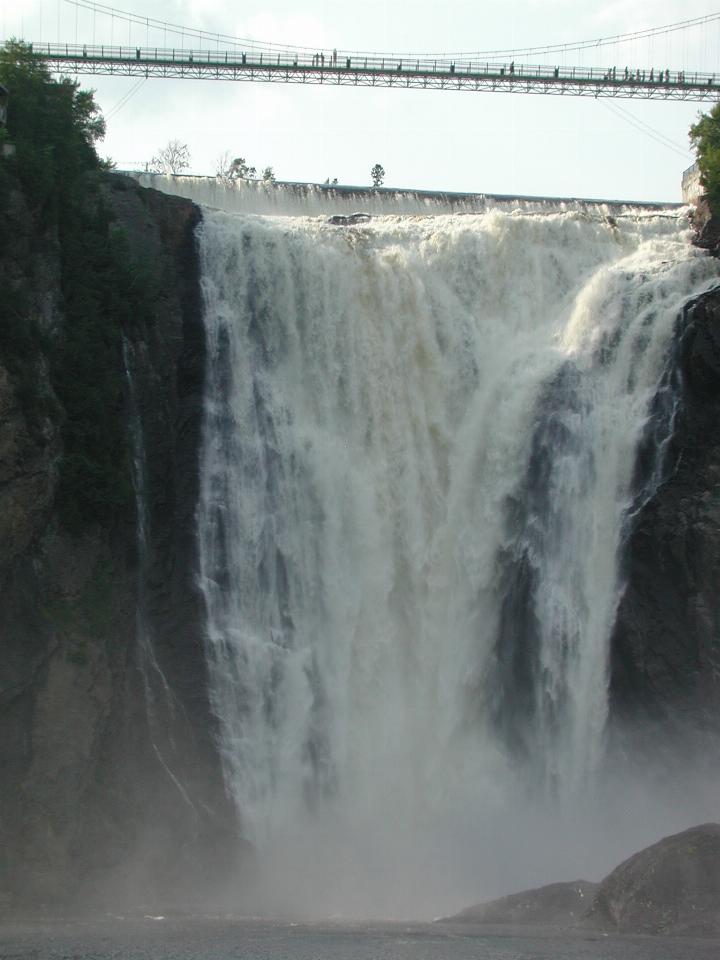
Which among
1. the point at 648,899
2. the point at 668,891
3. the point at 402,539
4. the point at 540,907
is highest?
the point at 402,539

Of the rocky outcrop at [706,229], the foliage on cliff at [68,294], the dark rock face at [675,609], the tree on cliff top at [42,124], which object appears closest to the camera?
the foliage on cliff at [68,294]

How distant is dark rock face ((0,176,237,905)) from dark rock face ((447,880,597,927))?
6.19 metres

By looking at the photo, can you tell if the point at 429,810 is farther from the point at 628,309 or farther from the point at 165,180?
the point at 165,180

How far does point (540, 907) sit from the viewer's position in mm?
30766

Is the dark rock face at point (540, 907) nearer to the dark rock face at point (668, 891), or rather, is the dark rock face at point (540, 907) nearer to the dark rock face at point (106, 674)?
the dark rock face at point (668, 891)

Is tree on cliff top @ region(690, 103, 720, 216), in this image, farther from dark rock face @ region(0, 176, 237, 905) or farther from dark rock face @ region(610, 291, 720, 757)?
dark rock face @ region(0, 176, 237, 905)

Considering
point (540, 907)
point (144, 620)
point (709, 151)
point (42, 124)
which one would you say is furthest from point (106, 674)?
point (709, 151)

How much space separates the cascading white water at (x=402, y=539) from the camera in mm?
36156

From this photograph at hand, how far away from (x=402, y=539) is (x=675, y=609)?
23.1 ft

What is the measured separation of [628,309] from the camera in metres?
41.2

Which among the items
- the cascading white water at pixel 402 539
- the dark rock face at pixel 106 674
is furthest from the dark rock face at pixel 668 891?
the dark rock face at pixel 106 674

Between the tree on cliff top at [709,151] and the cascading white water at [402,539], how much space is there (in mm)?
3800

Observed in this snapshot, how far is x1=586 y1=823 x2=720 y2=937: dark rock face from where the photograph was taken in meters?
29.0

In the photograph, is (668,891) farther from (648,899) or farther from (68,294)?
(68,294)
